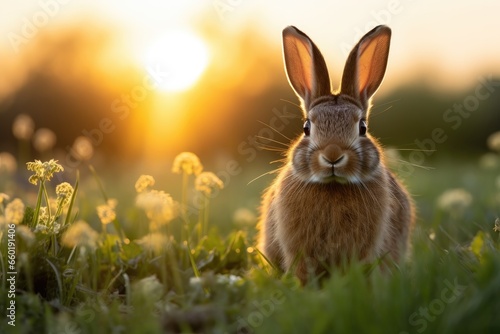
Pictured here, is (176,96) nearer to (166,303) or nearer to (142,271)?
(142,271)

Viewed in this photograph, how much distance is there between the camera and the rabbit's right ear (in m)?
4.85

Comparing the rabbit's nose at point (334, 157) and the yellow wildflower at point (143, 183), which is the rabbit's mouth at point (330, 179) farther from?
the yellow wildflower at point (143, 183)

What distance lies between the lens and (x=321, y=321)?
2.68 meters

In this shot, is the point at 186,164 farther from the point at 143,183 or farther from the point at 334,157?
the point at 334,157

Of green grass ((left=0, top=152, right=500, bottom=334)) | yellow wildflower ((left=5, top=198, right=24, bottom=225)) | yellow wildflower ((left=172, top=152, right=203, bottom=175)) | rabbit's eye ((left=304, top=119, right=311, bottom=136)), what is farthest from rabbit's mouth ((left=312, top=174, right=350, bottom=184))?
yellow wildflower ((left=5, top=198, right=24, bottom=225))

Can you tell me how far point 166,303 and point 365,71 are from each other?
7.95 feet

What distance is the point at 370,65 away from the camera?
5.02 m

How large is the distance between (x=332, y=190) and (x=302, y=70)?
44.7 inches

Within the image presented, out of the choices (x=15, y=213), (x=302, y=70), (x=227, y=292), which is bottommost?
(x=227, y=292)

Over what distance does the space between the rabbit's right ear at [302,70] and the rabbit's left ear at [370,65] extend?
16 cm

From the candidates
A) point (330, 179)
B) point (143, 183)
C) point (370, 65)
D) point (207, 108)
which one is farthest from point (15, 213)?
point (207, 108)

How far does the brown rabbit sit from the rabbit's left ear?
0.05ft

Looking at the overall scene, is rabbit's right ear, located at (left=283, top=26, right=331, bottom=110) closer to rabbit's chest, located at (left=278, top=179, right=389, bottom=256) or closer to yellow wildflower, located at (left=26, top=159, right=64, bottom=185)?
rabbit's chest, located at (left=278, top=179, right=389, bottom=256)

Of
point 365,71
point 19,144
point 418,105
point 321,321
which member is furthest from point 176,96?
point 321,321
